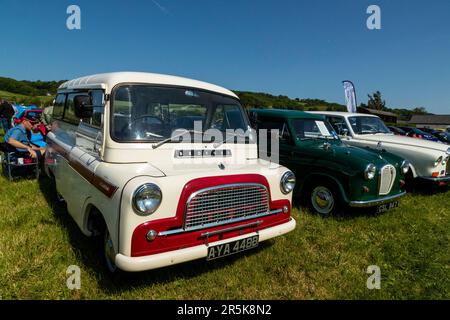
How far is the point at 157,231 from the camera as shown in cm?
253

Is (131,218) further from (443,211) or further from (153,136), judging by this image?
(443,211)

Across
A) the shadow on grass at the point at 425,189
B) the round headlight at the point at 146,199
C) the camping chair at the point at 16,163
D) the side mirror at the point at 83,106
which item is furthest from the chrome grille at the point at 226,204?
the camping chair at the point at 16,163

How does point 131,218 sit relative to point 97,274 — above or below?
above

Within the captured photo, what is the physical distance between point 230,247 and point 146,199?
1.01m

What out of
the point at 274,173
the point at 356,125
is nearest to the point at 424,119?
the point at 356,125

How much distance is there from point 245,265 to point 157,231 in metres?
1.38

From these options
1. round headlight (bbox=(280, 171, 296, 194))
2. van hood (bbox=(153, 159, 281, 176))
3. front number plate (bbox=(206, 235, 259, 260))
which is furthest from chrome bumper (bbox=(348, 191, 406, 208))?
front number plate (bbox=(206, 235, 259, 260))

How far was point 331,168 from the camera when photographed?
500 cm

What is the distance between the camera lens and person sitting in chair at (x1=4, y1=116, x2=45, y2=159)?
6363 millimetres

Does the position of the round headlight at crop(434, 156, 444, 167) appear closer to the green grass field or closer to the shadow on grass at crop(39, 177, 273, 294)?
the green grass field

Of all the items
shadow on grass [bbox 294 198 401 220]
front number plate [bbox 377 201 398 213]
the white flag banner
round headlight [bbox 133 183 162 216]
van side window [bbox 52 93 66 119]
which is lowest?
shadow on grass [bbox 294 198 401 220]

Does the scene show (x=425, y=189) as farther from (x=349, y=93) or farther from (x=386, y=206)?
(x=349, y=93)

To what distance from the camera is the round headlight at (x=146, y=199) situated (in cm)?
242

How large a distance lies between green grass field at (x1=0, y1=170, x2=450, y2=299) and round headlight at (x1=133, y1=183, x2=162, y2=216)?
98cm
